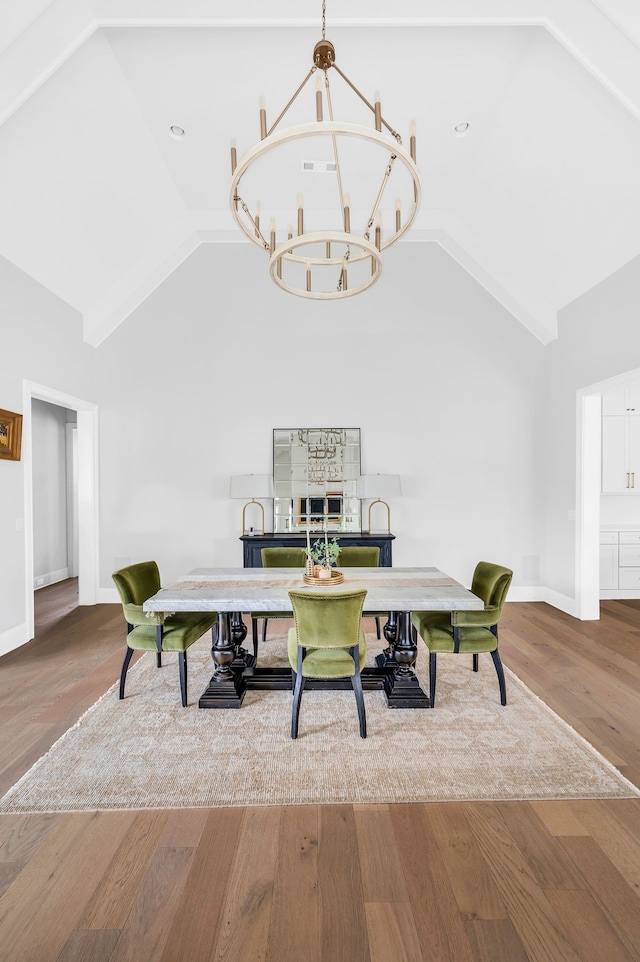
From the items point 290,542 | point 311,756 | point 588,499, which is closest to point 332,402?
point 290,542

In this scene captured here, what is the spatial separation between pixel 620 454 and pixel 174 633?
5.22 meters

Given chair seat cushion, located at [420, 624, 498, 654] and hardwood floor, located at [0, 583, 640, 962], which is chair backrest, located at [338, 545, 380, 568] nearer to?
chair seat cushion, located at [420, 624, 498, 654]

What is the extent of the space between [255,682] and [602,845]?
2.03 metres

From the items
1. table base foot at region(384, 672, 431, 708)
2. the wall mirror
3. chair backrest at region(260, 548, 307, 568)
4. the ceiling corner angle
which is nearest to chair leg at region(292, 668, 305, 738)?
table base foot at region(384, 672, 431, 708)

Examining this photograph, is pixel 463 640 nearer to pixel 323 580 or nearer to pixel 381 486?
pixel 323 580

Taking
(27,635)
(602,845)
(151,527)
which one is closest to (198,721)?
(602,845)

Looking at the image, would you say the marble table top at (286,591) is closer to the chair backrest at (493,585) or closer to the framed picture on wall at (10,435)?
the chair backrest at (493,585)

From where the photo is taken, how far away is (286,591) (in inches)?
117

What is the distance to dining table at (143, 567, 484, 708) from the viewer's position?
110 inches

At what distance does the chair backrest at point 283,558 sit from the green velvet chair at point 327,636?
140cm

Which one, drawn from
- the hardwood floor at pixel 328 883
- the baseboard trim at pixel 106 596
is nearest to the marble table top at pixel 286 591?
the hardwood floor at pixel 328 883

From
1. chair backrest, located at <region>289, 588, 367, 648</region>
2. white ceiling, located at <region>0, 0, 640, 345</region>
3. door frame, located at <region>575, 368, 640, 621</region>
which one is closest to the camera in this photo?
chair backrest, located at <region>289, 588, 367, 648</region>

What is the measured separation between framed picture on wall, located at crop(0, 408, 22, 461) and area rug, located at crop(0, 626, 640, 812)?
2233 mm

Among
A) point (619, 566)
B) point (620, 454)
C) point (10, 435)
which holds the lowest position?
point (619, 566)
